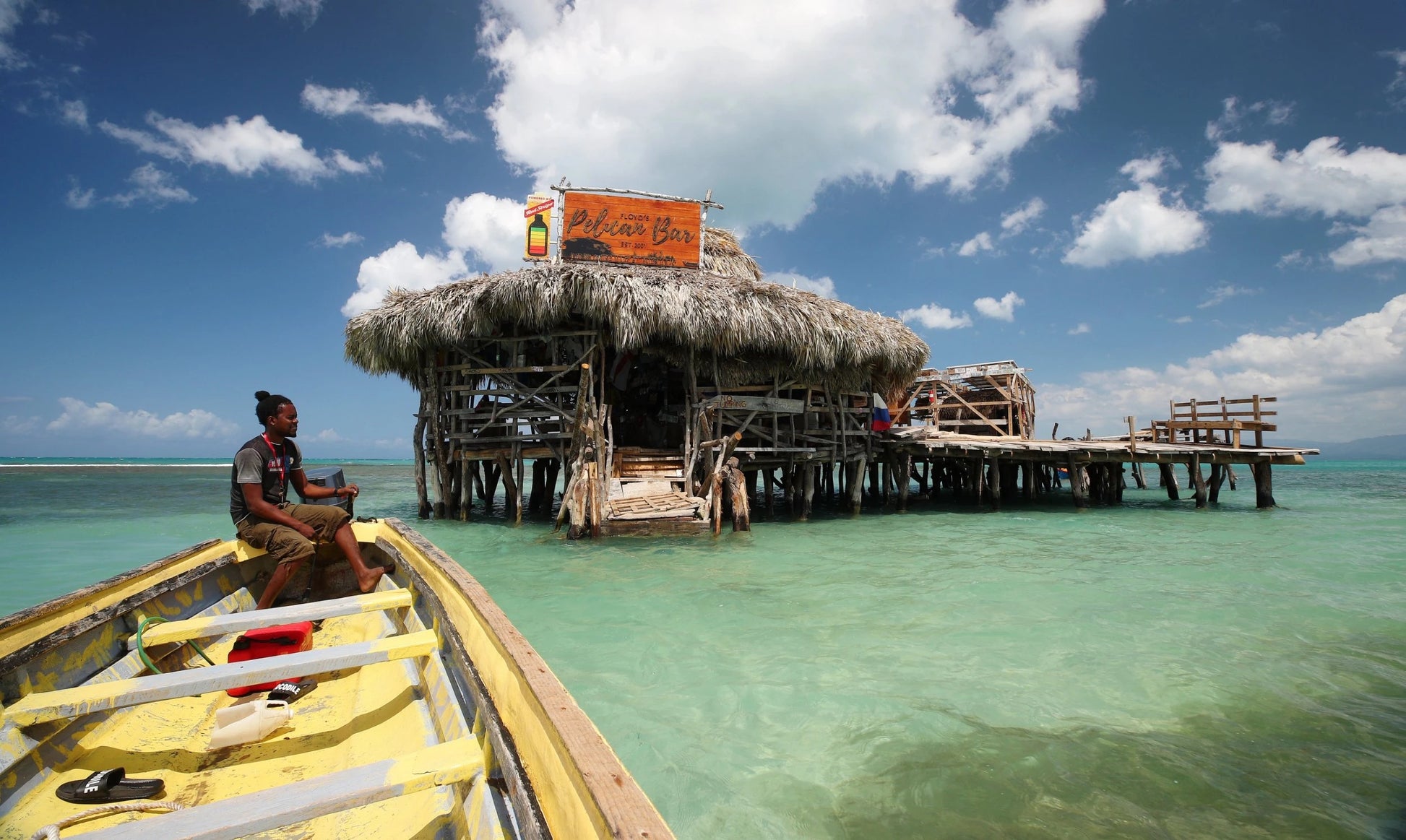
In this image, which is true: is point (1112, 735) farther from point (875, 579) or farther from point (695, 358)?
point (695, 358)

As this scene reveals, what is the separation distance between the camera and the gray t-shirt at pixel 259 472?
12.6ft

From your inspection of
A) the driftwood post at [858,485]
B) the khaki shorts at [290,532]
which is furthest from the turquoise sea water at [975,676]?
the driftwood post at [858,485]

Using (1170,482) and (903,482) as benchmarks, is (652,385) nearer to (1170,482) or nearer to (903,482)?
(903,482)

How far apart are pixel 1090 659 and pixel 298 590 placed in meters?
5.86

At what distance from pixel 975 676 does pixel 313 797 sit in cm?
403

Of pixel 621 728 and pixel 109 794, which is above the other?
pixel 109 794

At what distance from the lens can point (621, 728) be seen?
3.58m

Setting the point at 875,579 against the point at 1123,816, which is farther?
the point at 875,579

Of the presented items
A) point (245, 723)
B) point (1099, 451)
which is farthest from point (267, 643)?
point (1099, 451)

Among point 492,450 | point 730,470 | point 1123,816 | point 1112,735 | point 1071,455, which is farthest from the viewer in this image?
point 1071,455

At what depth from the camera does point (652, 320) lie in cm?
1066

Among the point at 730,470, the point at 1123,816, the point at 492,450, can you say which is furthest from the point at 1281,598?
the point at 492,450

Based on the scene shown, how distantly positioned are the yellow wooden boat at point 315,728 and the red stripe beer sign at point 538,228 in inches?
441

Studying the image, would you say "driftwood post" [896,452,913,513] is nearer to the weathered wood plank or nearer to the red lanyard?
the weathered wood plank
